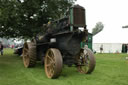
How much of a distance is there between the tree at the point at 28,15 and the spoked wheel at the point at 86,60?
5702mm

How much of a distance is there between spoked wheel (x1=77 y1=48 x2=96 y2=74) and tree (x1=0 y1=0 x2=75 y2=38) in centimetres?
570

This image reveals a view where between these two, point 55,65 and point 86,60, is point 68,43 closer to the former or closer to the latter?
point 55,65

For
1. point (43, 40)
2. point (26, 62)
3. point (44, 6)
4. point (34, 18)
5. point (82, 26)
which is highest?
point (44, 6)

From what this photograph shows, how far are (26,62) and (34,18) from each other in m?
5.13

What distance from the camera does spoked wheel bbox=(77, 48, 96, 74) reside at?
20.5 ft

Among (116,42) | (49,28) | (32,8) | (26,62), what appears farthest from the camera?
(116,42)

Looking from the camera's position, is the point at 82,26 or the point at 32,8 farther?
the point at 32,8

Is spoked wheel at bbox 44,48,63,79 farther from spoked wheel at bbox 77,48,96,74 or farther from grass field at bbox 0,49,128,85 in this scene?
spoked wheel at bbox 77,48,96,74

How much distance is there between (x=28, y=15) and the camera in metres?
12.4

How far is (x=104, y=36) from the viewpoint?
24.4 meters

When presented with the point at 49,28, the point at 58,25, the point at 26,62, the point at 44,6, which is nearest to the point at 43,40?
the point at 49,28

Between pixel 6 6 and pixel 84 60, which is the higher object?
pixel 6 6

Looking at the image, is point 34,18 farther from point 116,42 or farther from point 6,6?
point 116,42

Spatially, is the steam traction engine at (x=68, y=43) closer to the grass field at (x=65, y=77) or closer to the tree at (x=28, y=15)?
the grass field at (x=65, y=77)
